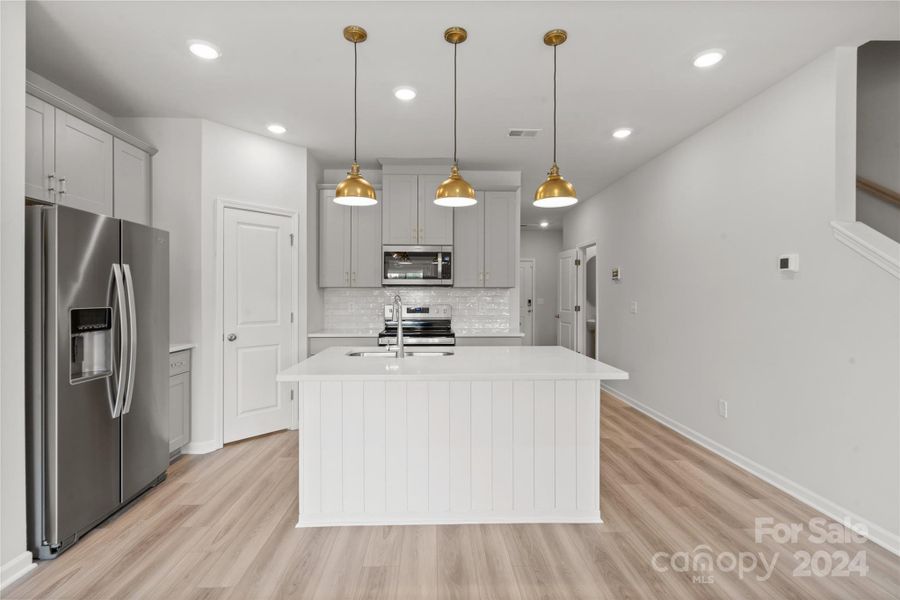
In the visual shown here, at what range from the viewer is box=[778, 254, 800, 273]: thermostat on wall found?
2.80 m

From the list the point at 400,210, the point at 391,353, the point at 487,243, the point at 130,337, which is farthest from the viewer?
the point at 487,243

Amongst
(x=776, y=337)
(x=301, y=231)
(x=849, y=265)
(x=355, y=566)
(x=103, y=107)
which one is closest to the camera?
(x=355, y=566)

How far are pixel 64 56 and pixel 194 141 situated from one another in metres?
0.97

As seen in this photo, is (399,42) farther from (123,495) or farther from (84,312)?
(123,495)

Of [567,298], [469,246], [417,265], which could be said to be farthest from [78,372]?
[567,298]

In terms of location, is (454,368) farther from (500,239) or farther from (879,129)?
(879,129)

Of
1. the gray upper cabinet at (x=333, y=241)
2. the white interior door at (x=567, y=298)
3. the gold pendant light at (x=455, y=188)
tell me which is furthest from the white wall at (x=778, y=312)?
the gray upper cabinet at (x=333, y=241)

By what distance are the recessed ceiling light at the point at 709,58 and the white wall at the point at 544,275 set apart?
6030mm

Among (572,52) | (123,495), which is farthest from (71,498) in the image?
(572,52)

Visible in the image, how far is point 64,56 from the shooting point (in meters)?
2.72
